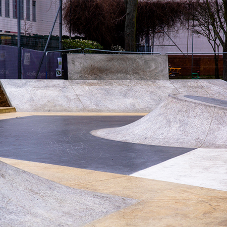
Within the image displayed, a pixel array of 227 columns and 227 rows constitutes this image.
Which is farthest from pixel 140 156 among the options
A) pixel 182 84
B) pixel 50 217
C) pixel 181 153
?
pixel 182 84

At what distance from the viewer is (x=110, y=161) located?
664 centimetres

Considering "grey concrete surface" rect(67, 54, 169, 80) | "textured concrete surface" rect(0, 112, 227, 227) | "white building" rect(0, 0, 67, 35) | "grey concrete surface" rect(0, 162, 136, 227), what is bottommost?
"textured concrete surface" rect(0, 112, 227, 227)

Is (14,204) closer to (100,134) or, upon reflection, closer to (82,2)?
(100,134)

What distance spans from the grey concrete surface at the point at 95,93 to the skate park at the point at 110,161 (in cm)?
4

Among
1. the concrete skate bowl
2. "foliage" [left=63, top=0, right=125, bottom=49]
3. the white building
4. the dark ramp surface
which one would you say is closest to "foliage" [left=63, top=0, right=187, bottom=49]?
"foliage" [left=63, top=0, right=125, bottom=49]

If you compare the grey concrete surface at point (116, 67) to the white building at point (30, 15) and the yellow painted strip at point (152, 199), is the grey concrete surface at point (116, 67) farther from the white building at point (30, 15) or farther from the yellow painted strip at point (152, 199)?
the white building at point (30, 15)

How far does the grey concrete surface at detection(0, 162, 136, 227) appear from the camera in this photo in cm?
333

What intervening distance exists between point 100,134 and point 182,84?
10.5 meters

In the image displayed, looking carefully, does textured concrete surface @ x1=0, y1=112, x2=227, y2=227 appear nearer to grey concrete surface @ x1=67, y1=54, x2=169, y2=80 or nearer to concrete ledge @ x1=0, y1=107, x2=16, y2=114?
concrete ledge @ x1=0, y1=107, x2=16, y2=114

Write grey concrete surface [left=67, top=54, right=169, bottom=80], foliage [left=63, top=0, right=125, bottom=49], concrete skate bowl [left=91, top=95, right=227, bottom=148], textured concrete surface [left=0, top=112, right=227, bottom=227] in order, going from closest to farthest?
textured concrete surface [left=0, top=112, right=227, bottom=227], concrete skate bowl [left=91, top=95, right=227, bottom=148], grey concrete surface [left=67, top=54, right=169, bottom=80], foliage [left=63, top=0, right=125, bottom=49]

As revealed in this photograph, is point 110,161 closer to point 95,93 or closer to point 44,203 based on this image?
point 44,203

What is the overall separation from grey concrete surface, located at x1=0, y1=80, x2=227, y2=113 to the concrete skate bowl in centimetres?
706

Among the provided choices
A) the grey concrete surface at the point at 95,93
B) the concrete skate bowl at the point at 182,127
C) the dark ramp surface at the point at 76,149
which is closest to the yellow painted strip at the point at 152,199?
the dark ramp surface at the point at 76,149

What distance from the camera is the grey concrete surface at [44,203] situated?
3334mm
